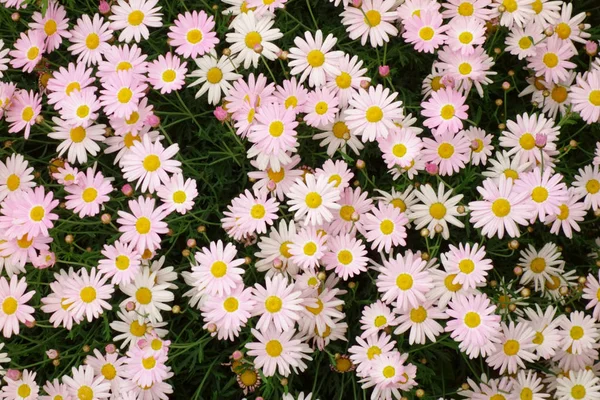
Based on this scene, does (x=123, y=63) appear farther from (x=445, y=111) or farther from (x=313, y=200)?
(x=445, y=111)

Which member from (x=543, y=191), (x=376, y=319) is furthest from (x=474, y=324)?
(x=543, y=191)

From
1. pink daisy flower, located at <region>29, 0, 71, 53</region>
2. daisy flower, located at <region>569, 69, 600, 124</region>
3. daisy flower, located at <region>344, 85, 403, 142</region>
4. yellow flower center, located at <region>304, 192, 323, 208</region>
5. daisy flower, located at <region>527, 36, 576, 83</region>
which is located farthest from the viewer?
pink daisy flower, located at <region>29, 0, 71, 53</region>

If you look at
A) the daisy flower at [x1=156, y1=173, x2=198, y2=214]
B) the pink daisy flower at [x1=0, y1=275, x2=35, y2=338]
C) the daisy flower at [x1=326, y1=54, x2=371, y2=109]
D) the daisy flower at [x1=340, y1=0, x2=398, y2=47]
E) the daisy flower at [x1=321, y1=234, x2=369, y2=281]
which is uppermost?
the daisy flower at [x1=340, y1=0, x2=398, y2=47]

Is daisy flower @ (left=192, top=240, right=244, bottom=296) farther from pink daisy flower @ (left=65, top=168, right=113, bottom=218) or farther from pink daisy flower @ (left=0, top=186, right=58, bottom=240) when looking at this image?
pink daisy flower @ (left=0, top=186, right=58, bottom=240)

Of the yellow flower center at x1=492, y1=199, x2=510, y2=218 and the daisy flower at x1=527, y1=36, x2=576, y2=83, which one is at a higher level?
the daisy flower at x1=527, y1=36, x2=576, y2=83

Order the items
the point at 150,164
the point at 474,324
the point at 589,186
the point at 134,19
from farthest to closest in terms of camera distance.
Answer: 1. the point at 134,19
2. the point at 589,186
3. the point at 150,164
4. the point at 474,324

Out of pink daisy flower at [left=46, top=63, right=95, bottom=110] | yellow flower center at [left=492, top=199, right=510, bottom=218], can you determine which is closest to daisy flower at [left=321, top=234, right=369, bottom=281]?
yellow flower center at [left=492, top=199, right=510, bottom=218]

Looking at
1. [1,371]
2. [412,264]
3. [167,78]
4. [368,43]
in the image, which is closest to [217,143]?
[167,78]
